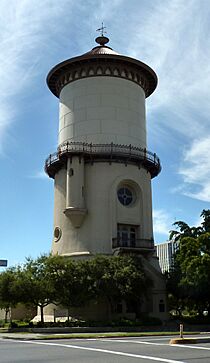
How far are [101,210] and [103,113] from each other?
1030cm

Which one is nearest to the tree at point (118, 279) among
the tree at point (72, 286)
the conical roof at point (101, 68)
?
the tree at point (72, 286)

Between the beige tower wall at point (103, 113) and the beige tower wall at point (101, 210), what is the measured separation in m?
3.33

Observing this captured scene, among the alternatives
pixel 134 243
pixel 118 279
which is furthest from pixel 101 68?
pixel 118 279

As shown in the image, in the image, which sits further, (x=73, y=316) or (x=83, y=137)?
(x=83, y=137)

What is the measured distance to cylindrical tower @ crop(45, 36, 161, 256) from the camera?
46125mm

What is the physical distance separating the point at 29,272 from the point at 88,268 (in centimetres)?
491

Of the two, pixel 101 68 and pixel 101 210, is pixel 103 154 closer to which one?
pixel 101 210

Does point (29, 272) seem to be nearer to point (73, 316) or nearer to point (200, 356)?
point (73, 316)

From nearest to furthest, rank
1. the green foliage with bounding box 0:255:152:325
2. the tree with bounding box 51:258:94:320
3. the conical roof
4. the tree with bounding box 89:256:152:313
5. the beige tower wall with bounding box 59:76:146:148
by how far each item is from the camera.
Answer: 1. the green foliage with bounding box 0:255:152:325
2. the tree with bounding box 51:258:94:320
3. the tree with bounding box 89:256:152:313
4. the beige tower wall with bounding box 59:76:146:148
5. the conical roof

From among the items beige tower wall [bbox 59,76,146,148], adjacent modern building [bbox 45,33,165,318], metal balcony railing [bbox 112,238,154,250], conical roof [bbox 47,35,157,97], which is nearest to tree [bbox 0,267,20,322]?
adjacent modern building [bbox 45,33,165,318]

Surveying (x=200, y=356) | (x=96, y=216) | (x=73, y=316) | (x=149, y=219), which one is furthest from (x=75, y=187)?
(x=200, y=356)

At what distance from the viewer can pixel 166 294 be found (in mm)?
45719

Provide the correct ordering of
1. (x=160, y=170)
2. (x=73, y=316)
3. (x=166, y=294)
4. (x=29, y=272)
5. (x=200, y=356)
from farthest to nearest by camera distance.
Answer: (x=160, y=170)
(x=166, y=294)
(x=73, y=316)
(x=29, y=272)
(x=200, y=356)

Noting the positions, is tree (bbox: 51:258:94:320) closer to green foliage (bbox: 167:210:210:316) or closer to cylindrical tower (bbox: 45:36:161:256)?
cylindrical tower (bbox: 45:36:161:256)
